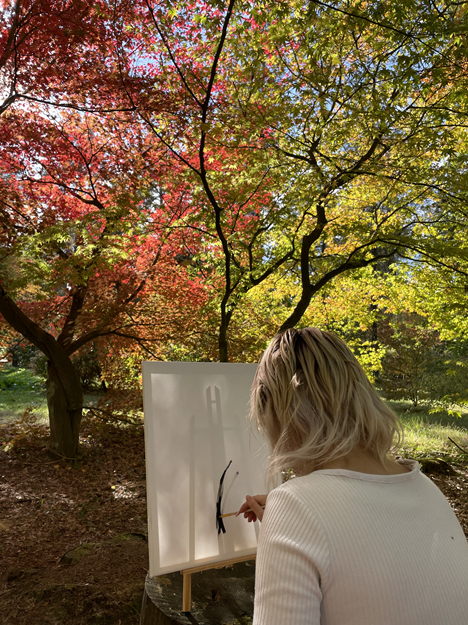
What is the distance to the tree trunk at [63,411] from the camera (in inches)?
194

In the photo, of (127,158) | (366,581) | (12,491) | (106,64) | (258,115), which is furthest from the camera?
(127,158)

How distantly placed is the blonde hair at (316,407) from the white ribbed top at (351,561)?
0.07 m

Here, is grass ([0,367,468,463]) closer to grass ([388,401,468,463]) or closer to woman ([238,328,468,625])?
grass ([388,401,468,463])

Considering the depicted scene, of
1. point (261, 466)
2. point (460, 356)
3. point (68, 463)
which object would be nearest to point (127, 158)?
point (68, 463)

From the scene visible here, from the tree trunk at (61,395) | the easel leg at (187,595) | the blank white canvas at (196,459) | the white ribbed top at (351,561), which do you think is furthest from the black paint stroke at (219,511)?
the tree trunk at (61,395)

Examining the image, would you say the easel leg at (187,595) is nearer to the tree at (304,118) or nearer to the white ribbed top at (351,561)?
the white ribbed top at (351,561)

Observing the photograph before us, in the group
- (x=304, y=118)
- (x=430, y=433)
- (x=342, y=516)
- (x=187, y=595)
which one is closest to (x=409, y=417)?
(x=430, y=433)

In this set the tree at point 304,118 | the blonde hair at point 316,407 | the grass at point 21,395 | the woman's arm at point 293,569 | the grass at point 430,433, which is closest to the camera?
the woman's arm at point 293,569

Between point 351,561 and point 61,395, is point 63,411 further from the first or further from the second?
point 351,561

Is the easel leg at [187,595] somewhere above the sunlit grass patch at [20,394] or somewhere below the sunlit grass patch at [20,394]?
above

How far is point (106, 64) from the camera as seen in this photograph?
4.06 metres

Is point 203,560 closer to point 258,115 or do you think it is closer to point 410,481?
point 410,481

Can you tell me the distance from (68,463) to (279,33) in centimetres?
454

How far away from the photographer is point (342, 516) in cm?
75
